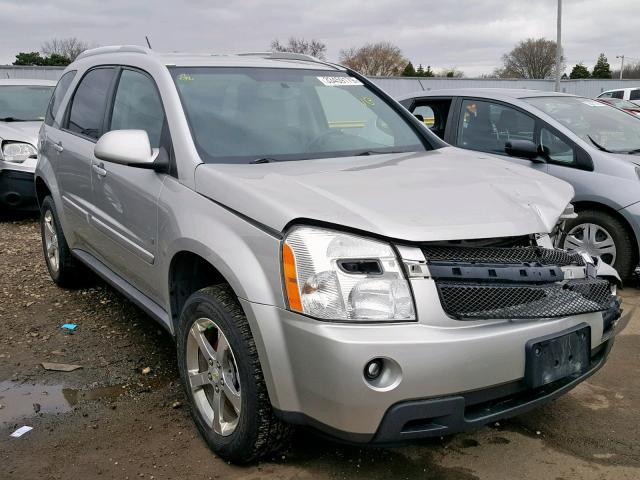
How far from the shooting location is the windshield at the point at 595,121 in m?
5.54

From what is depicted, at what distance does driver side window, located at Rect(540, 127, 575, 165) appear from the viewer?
5371 millimetres

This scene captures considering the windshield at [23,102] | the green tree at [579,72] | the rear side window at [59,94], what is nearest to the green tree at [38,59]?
the windshield at [23,102]

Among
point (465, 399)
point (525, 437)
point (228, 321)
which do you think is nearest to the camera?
point (465, 399)

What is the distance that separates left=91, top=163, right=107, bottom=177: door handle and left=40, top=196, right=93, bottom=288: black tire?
1174 millimetres

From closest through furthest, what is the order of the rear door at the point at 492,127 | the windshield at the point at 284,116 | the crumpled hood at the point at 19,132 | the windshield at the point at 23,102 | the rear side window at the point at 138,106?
the windshield at the point at 284,116 < the rear side window at the point at 138,106 < the rear door at the point at 492,127 < the crumpled hood at the point at 19,132 < the windshield at the point at 23,102

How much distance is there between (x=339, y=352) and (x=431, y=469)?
884 millimetres

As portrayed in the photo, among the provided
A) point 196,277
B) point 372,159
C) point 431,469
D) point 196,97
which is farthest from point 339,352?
point 196,97

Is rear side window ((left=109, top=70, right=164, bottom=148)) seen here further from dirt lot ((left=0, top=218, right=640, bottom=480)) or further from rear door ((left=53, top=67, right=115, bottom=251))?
dirt lot ((left=0, top=218, right=640, bottom=480))

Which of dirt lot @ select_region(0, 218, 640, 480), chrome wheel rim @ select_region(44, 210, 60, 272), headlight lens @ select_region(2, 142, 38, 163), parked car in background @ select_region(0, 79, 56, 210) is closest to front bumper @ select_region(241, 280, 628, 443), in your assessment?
dirt lot @ select_region(0, 218, 640, 480)

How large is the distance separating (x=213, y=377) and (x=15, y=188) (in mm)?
6362

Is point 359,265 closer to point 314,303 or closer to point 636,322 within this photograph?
point 314,303

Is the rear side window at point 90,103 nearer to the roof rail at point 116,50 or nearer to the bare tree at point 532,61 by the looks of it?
the roof rail at point 116,50

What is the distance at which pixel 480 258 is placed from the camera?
2.40 m

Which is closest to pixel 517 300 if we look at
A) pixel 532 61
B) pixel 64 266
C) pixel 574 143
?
pixel 574 143
